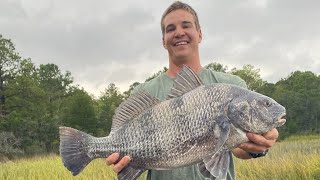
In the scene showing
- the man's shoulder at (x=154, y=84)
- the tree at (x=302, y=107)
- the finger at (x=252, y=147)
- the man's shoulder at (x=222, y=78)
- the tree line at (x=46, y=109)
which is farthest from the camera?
the tree at (x=302, y=107)

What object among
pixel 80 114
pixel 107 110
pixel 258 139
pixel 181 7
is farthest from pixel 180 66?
pixel 107 110

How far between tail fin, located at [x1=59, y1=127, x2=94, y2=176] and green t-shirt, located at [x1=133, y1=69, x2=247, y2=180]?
32.7 inches

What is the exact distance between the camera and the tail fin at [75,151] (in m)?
3.41

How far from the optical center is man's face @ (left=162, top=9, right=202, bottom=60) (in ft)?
13.3

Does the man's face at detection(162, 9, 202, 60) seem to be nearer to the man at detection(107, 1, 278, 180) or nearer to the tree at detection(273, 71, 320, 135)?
the man at detection(107, 1, 278, 180)

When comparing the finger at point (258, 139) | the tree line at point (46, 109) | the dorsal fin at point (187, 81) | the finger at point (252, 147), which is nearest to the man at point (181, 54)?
the finger at point (252, 147)

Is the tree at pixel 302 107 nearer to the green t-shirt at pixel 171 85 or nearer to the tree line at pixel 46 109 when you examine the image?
the tree line at pixel 46 109

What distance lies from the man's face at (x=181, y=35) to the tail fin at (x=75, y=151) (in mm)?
1216

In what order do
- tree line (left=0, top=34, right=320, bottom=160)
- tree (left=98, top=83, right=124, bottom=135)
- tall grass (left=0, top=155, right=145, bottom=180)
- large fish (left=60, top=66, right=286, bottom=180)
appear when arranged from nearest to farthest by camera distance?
large fish (left=60, top=66, right=286, bottom=180) < tall grass (left=0, top=155, right=145, bottom=180) < tree line (left=0, top=34, right=320, bottom=160) < tree (left=98, top=83, right=124, bottom=135)

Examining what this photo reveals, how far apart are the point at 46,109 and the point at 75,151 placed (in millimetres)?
46820

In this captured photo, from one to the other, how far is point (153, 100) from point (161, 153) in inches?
18.3

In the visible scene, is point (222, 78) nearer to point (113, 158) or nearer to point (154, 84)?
point (154, 84)

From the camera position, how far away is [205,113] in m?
3.12

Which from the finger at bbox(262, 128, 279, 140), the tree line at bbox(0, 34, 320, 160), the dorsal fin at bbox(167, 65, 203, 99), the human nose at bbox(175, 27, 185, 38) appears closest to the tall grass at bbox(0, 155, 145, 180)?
the human nose at bbox(175, 27, 185, 38)
